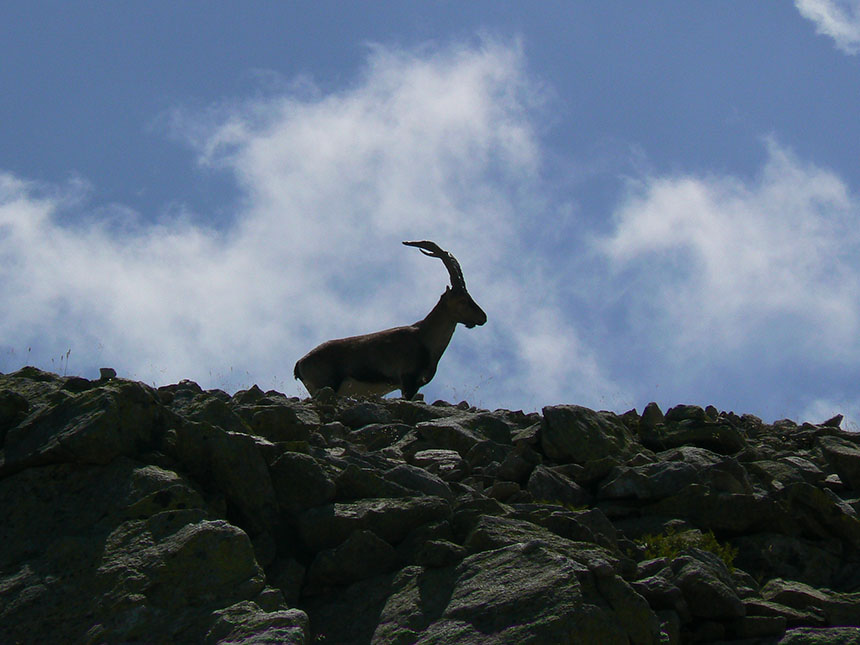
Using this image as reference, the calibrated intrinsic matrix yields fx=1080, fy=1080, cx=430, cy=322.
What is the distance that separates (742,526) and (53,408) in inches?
190

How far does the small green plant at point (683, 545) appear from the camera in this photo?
701cm

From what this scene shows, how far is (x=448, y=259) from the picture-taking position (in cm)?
2055

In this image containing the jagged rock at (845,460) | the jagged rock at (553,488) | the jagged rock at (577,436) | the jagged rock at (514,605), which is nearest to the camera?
the jagged rock at (514,605)

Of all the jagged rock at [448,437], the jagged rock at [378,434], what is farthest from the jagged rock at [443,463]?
the jagged rock at [378,434]

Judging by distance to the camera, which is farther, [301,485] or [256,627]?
[301,485]

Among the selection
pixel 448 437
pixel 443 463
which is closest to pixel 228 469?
pixel 443 463

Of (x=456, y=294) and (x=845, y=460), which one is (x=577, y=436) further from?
(x=456, y=294)

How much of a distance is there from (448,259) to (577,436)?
11.6 metres

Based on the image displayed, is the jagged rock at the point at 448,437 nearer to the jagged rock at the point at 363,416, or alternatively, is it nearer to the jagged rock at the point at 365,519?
the jagged rock at the point at 363,416

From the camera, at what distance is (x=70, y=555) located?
5.41 metres

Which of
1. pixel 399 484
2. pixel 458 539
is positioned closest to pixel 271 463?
pixel 399 484

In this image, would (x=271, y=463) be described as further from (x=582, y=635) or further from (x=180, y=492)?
(x=582, y=635)

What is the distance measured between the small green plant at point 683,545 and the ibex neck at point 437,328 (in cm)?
1246

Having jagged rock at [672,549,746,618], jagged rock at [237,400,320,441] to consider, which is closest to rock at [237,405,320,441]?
jagged rock at [237,400,320,441]
